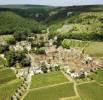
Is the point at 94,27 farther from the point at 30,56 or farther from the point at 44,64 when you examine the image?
the point at 44,64

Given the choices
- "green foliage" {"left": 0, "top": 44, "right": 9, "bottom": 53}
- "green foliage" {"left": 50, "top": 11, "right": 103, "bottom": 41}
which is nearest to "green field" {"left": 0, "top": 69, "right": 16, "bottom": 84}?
"green foliage" {"left": 0, "top": 44, "right": 9, "bottom": 53}

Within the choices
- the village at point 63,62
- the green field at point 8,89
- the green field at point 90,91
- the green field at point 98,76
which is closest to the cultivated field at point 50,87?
the green field at point 90,91

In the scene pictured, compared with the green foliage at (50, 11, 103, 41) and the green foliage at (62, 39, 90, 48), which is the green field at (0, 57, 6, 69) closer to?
the green foliage at (62, 39, 90, 48)

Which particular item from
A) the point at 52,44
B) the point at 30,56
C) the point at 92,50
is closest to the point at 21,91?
the point at 30,56

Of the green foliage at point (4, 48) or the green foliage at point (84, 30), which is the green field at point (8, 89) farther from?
the green foliage at point (84, 30)

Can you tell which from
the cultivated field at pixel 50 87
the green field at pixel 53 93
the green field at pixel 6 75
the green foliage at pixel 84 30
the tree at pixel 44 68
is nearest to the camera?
the green field at pixel 53 93

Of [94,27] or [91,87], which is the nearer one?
[91,87]
